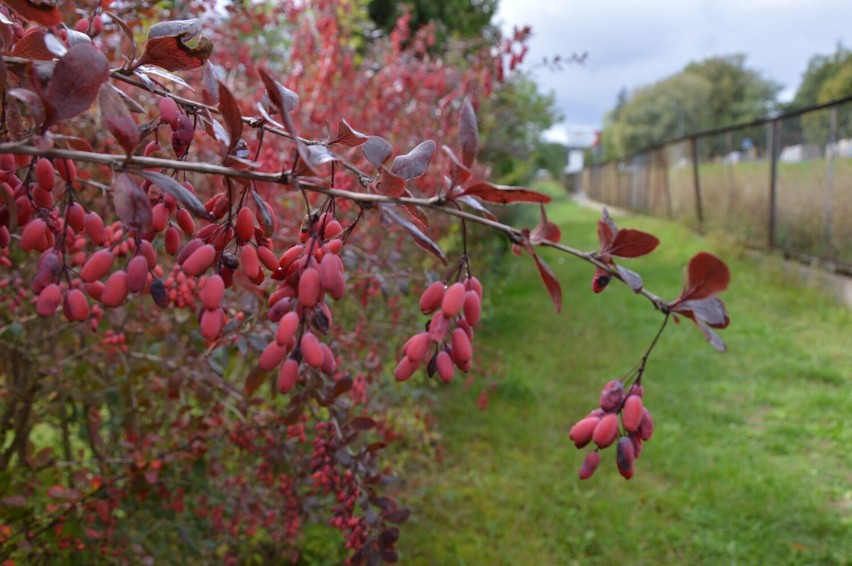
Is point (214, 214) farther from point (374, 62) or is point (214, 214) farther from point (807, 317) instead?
point (807, 317)

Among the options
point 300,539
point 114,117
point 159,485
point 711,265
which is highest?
point 114,117

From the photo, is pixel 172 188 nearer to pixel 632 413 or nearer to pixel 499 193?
pixel 499 193

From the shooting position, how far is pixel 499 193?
63cm

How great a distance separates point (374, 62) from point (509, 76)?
4.25 ft

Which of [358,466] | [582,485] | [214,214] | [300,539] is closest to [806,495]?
[582,485]

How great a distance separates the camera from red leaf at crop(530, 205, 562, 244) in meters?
0.70

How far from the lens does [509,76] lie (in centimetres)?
626

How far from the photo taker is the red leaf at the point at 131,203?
0.62 metres

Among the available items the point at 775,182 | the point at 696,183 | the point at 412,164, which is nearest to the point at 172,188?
the point at 412,164

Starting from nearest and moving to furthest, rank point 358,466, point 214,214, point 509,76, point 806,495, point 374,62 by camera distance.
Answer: point 214,214
point 358,466
point 806,495
point 374,62
point 509,76

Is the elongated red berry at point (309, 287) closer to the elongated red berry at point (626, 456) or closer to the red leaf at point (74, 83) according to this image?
the red leaf at point (74, 83)

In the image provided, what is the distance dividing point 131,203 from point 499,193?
1.07 ft

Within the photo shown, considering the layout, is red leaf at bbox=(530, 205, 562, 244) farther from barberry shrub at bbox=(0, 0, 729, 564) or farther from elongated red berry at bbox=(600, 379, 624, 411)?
elongated red berry at bbox=(600, 379, 624, 411)

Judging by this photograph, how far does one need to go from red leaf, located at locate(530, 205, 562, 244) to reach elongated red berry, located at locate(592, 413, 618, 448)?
211mm
